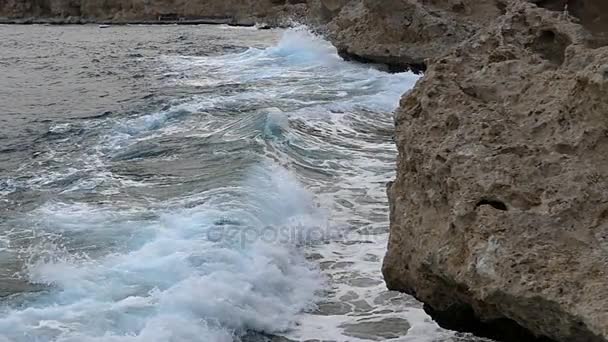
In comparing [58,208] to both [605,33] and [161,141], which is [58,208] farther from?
[605,33]

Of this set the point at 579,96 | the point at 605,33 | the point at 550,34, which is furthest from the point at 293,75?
the point at 579,96

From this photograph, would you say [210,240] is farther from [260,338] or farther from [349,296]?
[260,338]

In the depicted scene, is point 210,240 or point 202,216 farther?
point 202,216

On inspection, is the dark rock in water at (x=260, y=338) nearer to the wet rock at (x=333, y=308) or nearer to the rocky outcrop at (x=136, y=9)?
the wet rock at (x=333, y=308)

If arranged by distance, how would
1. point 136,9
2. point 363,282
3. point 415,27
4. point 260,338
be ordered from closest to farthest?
point 260,338 < point 363,282 < point 415,27 < point 136,9

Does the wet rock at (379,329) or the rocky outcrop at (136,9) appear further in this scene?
the rocky outcrop at (136,9)

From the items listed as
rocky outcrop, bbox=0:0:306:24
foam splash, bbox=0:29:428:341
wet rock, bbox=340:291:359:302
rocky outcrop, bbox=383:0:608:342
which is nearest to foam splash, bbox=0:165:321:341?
foam splash, bbox=0:29:428:341

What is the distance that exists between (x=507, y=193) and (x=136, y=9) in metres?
52.3

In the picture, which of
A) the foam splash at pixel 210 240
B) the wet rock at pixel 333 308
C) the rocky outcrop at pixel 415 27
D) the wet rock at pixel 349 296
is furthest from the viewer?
the rocky outcrop at pixel 415 27

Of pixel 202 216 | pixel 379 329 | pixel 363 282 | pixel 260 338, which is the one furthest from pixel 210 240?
pixel 379 329

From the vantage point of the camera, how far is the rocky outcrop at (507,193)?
3.40m

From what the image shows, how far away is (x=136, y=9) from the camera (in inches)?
2111

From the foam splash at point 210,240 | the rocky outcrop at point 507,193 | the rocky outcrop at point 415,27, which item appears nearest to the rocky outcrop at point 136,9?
the rocky outcrop at point 415,27

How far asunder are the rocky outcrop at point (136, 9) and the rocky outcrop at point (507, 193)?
146 ft
